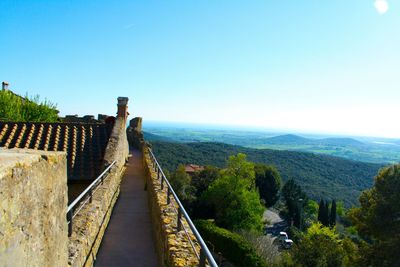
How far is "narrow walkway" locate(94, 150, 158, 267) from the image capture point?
6.19 metres

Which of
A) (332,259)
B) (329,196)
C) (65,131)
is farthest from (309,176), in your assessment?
(65,131)

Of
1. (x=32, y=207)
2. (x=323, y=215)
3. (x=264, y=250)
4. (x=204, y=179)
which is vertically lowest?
(x=323, y=215)

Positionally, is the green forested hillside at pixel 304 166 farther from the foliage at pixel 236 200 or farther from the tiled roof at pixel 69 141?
the tiled roof at pixel 69 141

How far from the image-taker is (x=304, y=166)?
12125 centimetres

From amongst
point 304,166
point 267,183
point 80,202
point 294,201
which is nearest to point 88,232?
point 80,202

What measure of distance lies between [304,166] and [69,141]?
119727mm

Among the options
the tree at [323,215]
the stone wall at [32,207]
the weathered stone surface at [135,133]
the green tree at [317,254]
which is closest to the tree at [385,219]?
the green tree at [317,254]

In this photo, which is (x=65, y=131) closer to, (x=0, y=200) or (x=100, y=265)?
(x=100, y=265)

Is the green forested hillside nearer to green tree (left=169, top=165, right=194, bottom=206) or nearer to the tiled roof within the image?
green tree (left=169, top=165, right=194, bottom=206)

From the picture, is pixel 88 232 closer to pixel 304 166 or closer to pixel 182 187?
pixel 182 187

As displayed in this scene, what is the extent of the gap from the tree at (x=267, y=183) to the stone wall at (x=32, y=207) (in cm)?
5839

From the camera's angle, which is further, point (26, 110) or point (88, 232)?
point (26, 110)

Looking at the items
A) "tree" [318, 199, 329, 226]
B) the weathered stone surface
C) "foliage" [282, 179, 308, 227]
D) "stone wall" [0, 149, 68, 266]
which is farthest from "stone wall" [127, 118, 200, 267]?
"foliage" [282, 179, 308, 227]

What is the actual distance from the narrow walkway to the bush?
1149 centimetres
